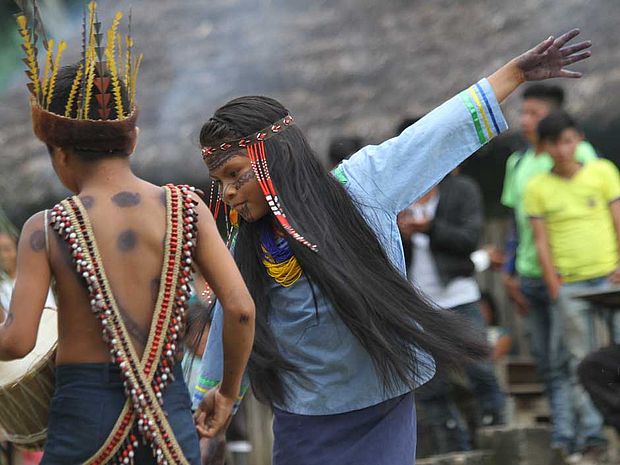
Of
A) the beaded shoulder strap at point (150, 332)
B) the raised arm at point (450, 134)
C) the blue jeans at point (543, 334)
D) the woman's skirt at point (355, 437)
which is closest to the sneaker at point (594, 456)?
the blue jeans at point (543, 334)

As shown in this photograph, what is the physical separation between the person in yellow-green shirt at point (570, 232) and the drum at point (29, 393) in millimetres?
3784

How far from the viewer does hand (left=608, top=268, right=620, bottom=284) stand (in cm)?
693

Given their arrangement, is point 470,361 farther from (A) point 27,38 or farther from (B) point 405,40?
(B) point 405,40

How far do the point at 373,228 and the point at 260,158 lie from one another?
41 cm

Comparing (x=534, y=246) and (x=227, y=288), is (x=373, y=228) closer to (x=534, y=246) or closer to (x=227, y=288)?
(x=227, y=288)

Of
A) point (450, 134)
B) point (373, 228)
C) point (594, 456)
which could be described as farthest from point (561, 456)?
point (450, 134)

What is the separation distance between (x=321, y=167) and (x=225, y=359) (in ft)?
2.41

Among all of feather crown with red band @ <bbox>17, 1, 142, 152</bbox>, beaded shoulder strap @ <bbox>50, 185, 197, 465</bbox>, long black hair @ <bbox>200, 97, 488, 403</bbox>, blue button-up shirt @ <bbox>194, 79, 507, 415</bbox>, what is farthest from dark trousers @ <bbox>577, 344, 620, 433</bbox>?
feather crown with red band @ <bbox>17, 1, 142, 152</bbox>

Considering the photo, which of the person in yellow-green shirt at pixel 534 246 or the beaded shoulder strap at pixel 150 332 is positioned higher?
the beaded shoulder strap at pixel 150 332

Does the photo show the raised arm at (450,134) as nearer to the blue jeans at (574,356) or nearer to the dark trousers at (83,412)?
the dark trousers at (83,412)

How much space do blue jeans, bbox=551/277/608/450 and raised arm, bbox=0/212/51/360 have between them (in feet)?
13.3

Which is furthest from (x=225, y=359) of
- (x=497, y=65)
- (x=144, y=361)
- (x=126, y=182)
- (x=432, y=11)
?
(x=432, y=11)

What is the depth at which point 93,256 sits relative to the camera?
336 centimetres

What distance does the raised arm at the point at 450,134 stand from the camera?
12.9 feet
